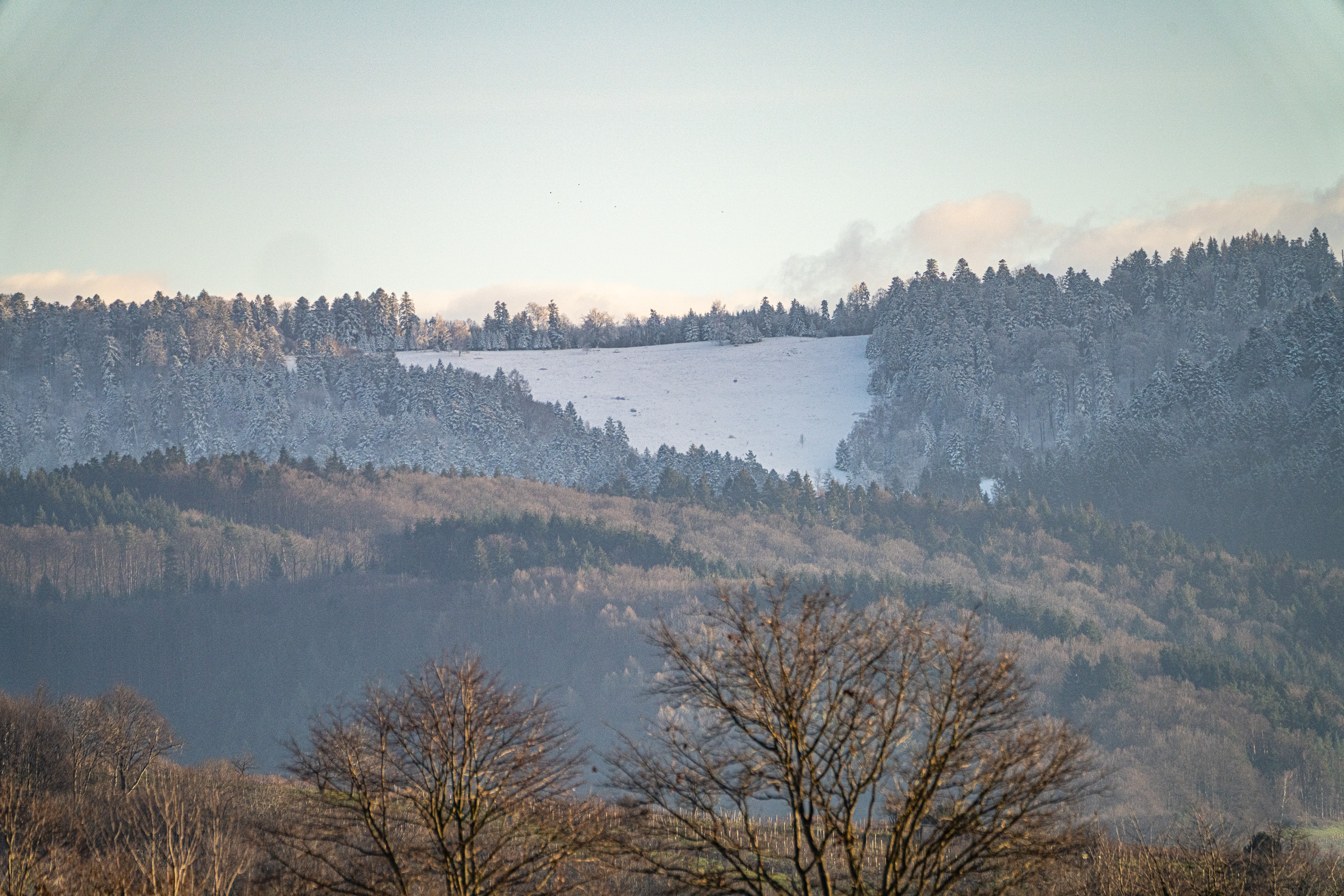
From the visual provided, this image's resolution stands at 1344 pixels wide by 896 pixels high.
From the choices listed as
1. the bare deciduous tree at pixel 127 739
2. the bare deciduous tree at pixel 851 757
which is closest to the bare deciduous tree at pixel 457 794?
the bare deciduous tree at pixel 851 757

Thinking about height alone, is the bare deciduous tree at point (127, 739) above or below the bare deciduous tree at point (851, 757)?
below

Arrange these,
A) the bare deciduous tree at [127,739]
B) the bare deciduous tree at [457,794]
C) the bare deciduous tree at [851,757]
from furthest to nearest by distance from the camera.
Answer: the bare deciduous tree at [127,739], the bare deciduous tree at [457,794], the bare deciduous tree at [851,757]

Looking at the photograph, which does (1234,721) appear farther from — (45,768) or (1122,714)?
(45,768)

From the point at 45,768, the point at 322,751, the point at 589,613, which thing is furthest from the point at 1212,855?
the point at 589,613

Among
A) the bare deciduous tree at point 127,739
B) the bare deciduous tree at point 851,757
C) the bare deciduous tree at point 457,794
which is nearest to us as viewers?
the bare deciduous tree at point 851,757

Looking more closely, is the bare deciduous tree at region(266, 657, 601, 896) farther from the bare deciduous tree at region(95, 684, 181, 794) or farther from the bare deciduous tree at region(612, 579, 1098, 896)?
the bare deciduous tree at region(95, 684, 181, 794)

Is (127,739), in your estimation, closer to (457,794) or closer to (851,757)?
(457,794)

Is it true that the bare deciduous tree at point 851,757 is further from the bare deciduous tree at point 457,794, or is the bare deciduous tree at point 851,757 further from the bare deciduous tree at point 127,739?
the bare deciduous tree at point 127,739

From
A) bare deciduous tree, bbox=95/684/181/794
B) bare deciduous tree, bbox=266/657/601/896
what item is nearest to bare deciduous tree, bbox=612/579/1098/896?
bare deciduous tree, bbox=266/657/601/896

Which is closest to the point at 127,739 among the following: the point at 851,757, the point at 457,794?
the point at 457,794

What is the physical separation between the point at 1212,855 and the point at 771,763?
1730cm

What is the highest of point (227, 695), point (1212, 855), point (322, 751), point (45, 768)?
point (322, 751)

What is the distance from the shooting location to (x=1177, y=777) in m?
142

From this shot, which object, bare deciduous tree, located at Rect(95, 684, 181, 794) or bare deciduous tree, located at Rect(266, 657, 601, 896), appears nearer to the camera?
bare deciduous tree, located at Rect(266, 657, 601, 896)
